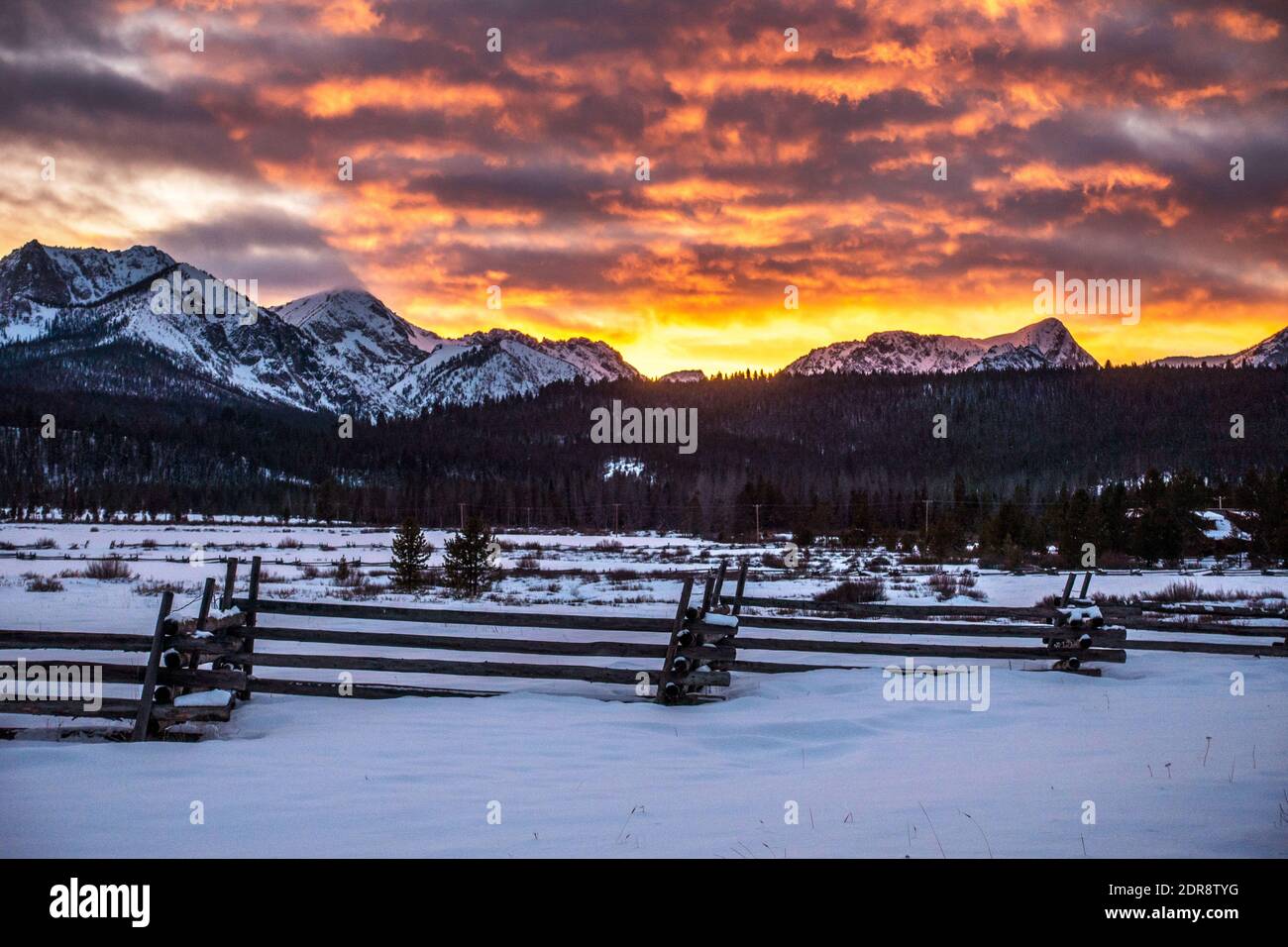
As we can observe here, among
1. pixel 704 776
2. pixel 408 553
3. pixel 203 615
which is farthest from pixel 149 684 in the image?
Result: pixel 408 553

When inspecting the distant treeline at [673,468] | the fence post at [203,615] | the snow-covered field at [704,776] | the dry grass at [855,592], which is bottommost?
the dry grass at [855,592]

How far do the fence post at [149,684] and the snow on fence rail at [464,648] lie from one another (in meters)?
0.01

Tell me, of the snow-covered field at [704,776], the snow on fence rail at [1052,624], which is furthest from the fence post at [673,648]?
the snow on fence rail at [1052,624]

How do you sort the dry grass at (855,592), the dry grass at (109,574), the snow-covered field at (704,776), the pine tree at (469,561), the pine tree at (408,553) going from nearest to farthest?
1. the snow-covered field at (704,776)
2. the dry grass at (855,592)
3. the dry grass at (109,574)
4. the pine tree at (469,561)
5. the pine tree at (408,553)

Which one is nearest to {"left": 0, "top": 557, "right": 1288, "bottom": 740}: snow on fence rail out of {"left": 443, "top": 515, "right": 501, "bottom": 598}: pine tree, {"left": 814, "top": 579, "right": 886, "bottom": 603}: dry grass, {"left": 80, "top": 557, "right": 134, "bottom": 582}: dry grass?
{"left": 814, "top": 579, "right": 886, "bottom": 603}: dry grass

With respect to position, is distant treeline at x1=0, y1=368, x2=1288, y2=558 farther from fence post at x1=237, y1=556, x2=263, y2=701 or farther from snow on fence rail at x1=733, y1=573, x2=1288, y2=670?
fence post at x1=237, y1=556, x2=263, y2=701

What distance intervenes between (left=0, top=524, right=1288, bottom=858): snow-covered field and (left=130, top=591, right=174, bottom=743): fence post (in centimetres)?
26

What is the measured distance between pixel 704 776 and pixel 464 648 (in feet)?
14.7

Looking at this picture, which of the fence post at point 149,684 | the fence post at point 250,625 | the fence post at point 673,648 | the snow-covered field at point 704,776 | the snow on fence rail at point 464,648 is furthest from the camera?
the fence post at point 673,648

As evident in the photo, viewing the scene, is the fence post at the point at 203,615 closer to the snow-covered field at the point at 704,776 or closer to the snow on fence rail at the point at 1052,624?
the snow-covered field at the point at 704,776

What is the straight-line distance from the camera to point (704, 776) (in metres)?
7.48

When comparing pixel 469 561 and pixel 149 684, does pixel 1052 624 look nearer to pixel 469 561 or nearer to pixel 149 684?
pixel 149 684

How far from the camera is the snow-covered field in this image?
5590 millimetres

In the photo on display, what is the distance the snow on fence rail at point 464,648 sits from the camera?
8.68 m
